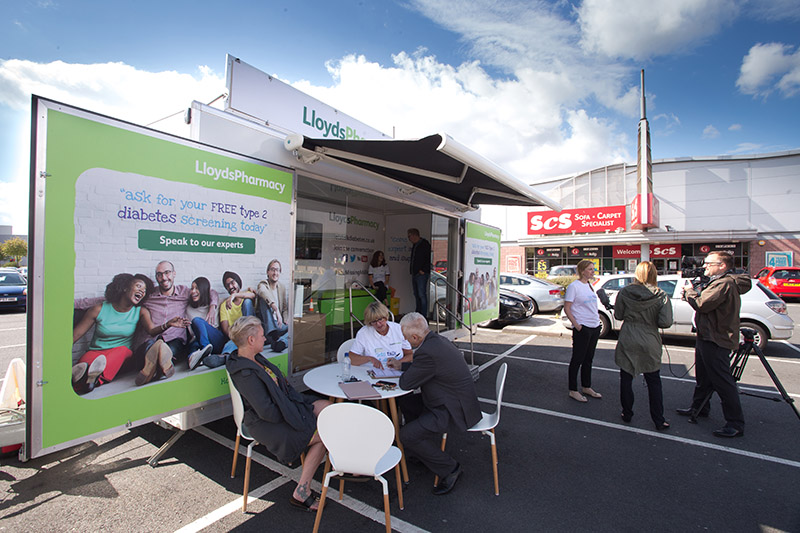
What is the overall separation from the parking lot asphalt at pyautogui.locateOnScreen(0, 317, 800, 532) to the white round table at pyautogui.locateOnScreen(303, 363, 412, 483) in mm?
370

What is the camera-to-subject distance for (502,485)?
2912 millimetres

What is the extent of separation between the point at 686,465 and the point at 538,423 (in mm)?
1235

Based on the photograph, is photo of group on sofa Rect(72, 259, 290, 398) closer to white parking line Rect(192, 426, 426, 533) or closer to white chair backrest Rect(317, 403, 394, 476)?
white parking line Rect(192, 426, 426, 533)

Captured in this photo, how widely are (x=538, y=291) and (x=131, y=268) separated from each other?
423 inches

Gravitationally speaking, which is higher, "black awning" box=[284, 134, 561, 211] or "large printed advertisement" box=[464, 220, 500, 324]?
"black awning" box=[284, 134, 561, 211]

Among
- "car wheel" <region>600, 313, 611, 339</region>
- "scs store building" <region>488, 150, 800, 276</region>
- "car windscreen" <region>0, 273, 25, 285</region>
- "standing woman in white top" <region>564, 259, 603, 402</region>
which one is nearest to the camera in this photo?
"standing woman in white top" <region>564, 259, 603, 402</region>

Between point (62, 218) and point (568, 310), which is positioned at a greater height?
point (62, 218)

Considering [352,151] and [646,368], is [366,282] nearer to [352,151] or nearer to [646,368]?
[352,151]

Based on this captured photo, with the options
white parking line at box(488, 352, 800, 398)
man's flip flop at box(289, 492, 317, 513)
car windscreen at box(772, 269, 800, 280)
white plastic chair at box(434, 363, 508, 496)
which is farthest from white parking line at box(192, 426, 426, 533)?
car windscreen at box(772, 269, 800, 280)

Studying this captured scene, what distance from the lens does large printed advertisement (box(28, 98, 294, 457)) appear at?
2184mm

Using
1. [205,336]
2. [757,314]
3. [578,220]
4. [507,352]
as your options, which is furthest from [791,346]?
[578,220]

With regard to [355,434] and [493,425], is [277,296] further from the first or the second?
[493,425]

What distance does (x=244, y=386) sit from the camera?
2529mm

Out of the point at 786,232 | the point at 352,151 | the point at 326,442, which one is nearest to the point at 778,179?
the point at 786,232
